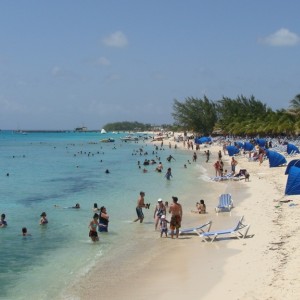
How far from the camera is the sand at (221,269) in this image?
9406mm

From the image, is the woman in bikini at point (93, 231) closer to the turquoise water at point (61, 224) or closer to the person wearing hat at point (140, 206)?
the turquoise water at point (61, 224)

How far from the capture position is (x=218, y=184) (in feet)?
94.0

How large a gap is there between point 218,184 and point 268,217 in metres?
12.3

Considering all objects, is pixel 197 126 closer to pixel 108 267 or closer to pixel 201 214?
pixel 201 214

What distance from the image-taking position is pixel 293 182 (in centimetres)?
1872

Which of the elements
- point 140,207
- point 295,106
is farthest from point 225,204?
point 295,106

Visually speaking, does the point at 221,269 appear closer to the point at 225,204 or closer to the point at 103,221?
the point at 103,221

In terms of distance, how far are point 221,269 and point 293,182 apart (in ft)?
29.1

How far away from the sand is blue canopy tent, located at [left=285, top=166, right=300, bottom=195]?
2147 mm

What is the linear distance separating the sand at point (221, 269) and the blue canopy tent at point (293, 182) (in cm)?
215

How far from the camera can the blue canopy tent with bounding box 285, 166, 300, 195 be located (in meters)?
18.4

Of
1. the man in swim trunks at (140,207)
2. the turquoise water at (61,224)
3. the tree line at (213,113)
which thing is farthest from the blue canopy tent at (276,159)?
the tree line at (213,113)

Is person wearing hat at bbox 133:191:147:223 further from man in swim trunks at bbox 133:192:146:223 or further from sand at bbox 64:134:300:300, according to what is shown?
sand at bbox 64:134:300:300

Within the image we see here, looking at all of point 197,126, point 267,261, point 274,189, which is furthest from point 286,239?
point 197,126
